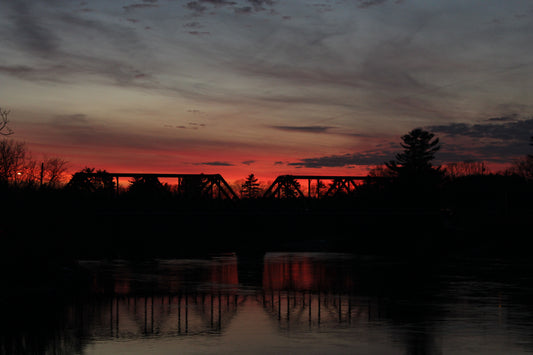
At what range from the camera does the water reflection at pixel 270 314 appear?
15.6 meters

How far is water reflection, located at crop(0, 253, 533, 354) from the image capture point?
51.1 feet

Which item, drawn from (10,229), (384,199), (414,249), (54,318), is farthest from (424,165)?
(54,318)

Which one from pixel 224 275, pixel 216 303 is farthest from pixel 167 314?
pixel 224 275

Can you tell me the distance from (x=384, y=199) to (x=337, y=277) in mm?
55597

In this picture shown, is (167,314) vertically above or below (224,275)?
above

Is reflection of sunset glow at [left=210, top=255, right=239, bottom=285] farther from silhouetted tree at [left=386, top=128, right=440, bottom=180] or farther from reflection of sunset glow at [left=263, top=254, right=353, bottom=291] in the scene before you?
silhouetted tree at [left=386, top=128, right=440, bottom=180]

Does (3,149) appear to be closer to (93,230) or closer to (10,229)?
(93,230)

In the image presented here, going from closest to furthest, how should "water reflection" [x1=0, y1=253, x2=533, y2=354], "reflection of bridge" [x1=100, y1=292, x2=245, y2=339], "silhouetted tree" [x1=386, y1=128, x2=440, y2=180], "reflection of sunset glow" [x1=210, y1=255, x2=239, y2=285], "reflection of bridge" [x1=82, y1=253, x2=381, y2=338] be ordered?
"water reflection" [x1=0, y1=253, x2=533, y2=354]
"reflection of bridge" [x1=100, y1=292, x2=245, y2=339]
"reflection of bridge" [x1=82, y1=253, x2=381, y2=338]
"reflection of sunset glow" [x1=210, y1=255, x2=239, y2=285]
"silhouetted tree" [x1=386, y1=128, x2=440, y2=180]

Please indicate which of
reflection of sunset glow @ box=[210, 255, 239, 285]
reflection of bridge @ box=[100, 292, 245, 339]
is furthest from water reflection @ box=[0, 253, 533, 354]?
reflection of sunset glow @ box=[210, 255, 239, 285]

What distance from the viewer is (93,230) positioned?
6700 centimetres

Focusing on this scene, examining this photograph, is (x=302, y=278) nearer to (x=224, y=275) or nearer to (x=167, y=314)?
(x=224, y=275)

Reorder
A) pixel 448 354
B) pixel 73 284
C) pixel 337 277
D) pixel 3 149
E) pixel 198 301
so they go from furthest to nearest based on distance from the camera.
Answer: pixel 3 149
pixel 337 277
pixel 73 284
pixel 198 301
pixel 448 354

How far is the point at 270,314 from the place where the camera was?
21.2m

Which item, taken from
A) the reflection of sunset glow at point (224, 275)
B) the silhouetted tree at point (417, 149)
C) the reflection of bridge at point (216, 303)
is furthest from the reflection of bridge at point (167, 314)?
the silhouetted tree at point (417, 149)
